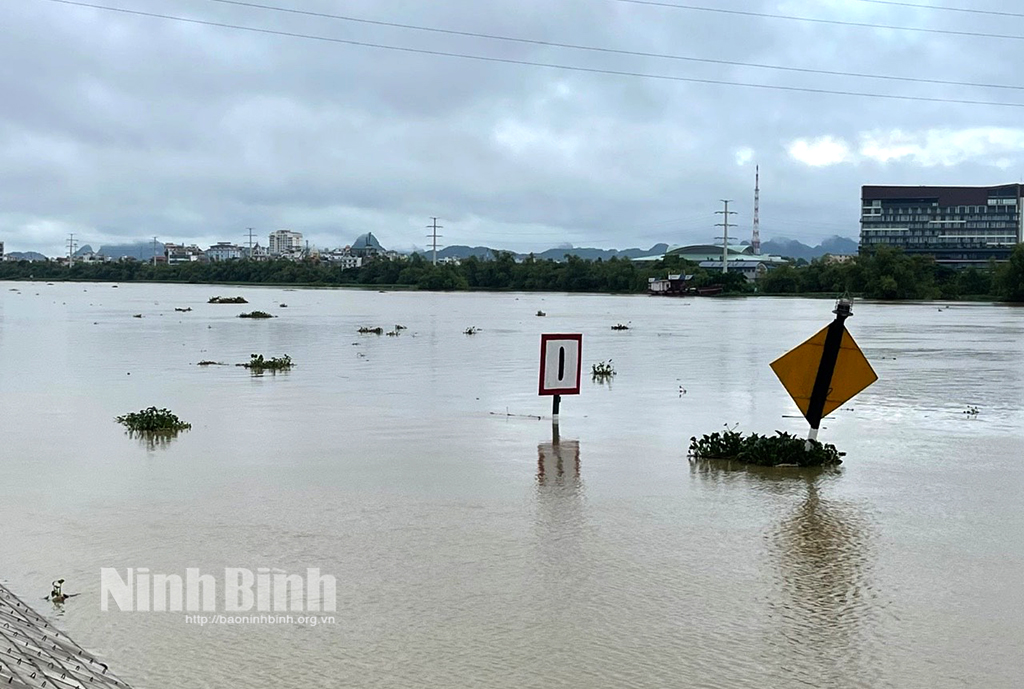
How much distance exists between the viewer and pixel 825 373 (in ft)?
44.9

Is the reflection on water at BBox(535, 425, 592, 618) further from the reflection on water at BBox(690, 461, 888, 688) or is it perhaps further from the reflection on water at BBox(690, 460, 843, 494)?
the reflection on water at BBox(690, 460, 843, 494)

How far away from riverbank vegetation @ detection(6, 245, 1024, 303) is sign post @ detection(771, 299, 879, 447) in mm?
108683

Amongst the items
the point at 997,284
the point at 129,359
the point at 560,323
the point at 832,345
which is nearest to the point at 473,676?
the point at 832,345

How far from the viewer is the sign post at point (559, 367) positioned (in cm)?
1656

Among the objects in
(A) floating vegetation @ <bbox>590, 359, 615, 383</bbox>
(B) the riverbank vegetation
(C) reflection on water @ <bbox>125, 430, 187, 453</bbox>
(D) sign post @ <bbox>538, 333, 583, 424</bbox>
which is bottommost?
(C) reflection on water @ <bbox>125, 430, 187, 453</bbox>

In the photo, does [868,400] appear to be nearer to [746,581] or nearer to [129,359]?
[746,581]

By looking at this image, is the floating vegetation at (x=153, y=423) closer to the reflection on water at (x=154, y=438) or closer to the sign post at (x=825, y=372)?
the reflection on water at (x=154, y=438)

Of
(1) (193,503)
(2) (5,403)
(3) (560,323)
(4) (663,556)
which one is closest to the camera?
(4) (663,556)

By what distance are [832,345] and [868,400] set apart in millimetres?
8103

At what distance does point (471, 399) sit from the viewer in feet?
68.5

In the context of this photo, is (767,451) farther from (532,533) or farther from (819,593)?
(819,593)

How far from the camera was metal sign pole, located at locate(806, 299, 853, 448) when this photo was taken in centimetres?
1339

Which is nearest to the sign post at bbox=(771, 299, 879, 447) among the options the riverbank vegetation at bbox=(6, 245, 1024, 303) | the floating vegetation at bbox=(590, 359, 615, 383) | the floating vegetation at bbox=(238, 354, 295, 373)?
the floating vegetation at bbox=(590, 359, 615, 383)

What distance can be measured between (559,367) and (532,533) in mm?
6947
